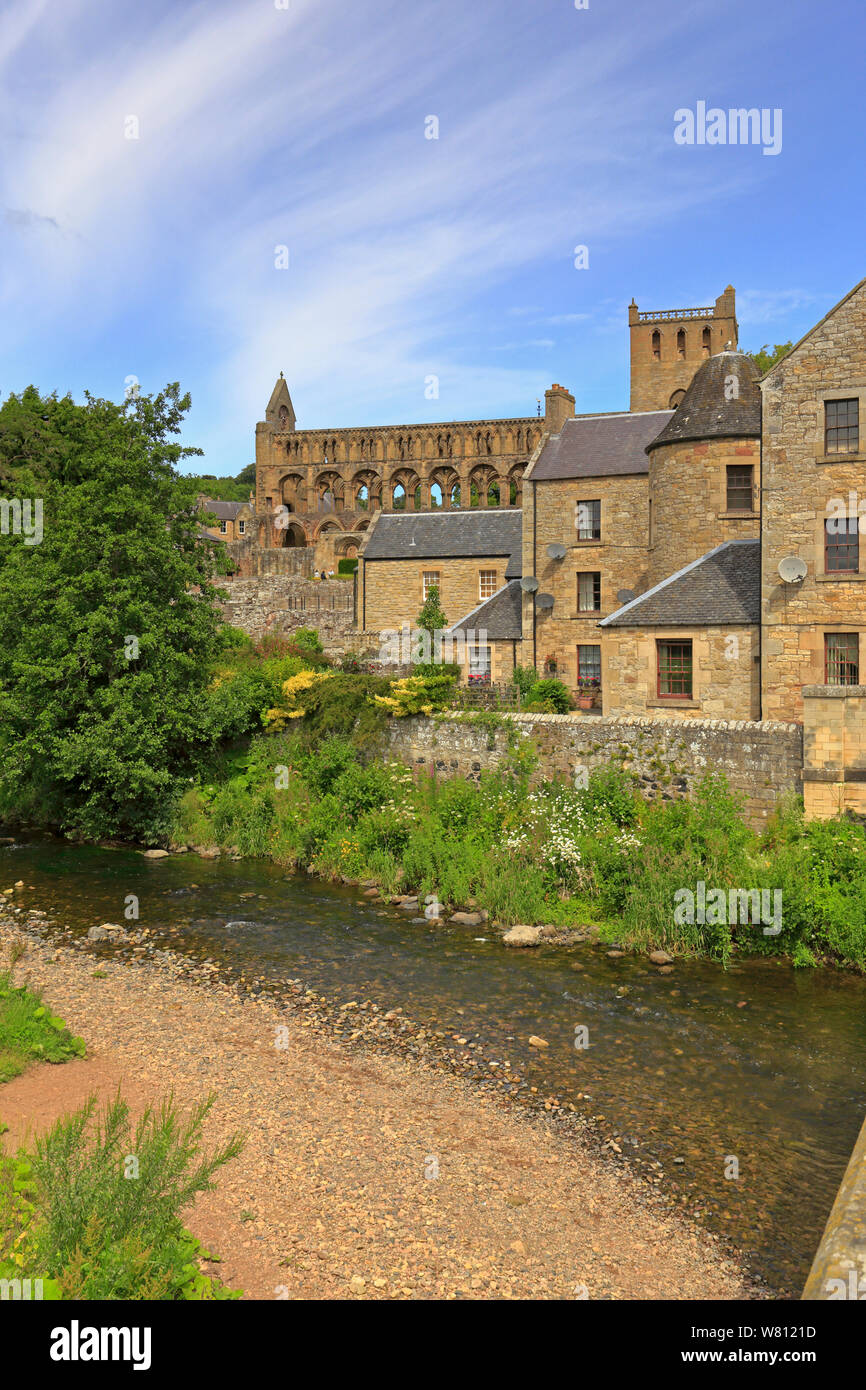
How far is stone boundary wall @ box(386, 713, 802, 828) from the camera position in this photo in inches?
667

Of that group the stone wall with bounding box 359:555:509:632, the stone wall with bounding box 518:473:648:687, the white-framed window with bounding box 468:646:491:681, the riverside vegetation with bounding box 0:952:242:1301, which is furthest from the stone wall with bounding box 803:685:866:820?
the stone wall with bounding box 359:555:509:632

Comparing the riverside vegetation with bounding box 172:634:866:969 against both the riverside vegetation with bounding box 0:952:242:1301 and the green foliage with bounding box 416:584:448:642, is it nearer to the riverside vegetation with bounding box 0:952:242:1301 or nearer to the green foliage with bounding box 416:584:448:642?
the green foliage with bounding box 416:584:448:642

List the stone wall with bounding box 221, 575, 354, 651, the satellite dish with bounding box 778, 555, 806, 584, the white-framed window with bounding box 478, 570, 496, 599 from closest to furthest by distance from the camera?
the satellite dish with bounding box 778, 555, 806, 584, the white-framed window with bounding box 478, 570, 496, 599, the stone wall with bounding box 221, 575, 354, 651

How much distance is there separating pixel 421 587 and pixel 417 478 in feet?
109

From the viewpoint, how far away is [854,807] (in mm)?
16031

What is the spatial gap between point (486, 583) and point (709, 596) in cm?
1638

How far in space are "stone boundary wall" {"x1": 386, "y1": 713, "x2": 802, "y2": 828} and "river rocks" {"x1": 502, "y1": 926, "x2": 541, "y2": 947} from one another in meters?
4.17

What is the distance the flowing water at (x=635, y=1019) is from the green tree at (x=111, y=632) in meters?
3.64

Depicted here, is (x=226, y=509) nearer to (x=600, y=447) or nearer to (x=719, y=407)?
(x=600, y=447)

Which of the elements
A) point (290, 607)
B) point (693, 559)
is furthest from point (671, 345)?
point (693, 559)

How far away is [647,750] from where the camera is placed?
1836 cm

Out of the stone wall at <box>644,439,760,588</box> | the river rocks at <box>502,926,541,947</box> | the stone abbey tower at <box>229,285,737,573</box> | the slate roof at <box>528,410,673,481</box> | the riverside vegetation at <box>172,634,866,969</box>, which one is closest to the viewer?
the riverside vegetation at <box>172,634,866,969</box>

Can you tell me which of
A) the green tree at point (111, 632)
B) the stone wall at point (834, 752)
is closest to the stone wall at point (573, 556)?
the green tree at point (111, 632)
